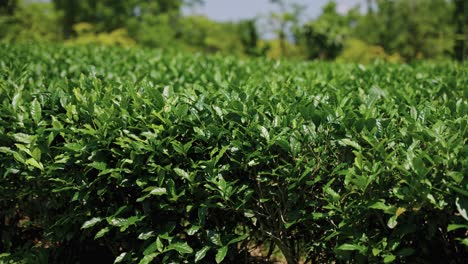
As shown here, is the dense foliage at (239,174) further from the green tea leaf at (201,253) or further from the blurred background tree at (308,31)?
the blurred background tree at (308,31)

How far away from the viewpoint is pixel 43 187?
3.39m

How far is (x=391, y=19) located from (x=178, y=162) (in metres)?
32.4

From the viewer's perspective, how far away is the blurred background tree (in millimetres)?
25609

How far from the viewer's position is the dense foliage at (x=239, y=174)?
2.42 metres

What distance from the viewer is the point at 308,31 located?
85.5 ft

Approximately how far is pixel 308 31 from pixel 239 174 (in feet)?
79.4

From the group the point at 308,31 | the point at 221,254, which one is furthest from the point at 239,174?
the point at 308,31

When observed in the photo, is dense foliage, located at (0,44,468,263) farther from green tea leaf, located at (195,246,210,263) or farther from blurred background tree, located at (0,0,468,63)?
blurred background tree, located at (0,0,468,63)

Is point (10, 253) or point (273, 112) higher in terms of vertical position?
point (273, 112)

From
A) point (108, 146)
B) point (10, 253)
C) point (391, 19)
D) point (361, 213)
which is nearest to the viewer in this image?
point (361, 213)

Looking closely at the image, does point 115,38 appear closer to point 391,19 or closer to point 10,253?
point 391,19

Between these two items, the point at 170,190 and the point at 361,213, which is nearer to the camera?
the point at 361,213

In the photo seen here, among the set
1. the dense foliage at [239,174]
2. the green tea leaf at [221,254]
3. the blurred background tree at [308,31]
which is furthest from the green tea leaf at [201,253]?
the blurred background tree at [308,31]

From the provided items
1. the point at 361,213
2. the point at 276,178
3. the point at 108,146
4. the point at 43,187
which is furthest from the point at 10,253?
the point at 361,213
